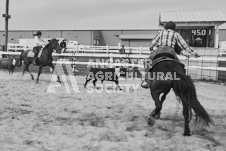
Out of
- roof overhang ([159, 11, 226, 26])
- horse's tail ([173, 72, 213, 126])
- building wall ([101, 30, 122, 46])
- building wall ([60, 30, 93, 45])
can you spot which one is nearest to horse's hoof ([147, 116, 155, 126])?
horse's tail ([173, 72, 213, 126])

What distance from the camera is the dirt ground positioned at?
4.21m

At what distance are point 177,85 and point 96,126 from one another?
68.7 inches

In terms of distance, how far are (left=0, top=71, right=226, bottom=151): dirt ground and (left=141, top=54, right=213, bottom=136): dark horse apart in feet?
1.17

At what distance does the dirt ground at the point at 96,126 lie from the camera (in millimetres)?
4207

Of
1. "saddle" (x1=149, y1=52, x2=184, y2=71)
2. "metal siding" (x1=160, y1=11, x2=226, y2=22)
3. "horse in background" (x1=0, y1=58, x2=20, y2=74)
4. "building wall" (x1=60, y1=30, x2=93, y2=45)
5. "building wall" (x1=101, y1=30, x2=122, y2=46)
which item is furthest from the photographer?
"building wall" (x1=101, y1=30, x2=122, y2=46)

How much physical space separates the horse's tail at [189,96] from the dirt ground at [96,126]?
1.19 ft

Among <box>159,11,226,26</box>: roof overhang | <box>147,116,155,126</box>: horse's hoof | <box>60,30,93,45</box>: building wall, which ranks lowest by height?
<box>147,116,155,126</box>: horse's hoof

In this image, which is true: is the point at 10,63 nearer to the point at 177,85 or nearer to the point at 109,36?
the point at 177,85

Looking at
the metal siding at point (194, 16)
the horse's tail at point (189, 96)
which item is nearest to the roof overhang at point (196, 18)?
the metal siding at point (194, 16)

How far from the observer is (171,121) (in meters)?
5.86

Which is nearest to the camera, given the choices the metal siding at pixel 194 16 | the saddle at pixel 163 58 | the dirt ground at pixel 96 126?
the dirt ground at pixel 96 126

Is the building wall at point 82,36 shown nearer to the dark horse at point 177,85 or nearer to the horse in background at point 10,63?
the horse in background at point 10,63

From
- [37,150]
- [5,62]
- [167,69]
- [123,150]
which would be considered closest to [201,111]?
[167,69]

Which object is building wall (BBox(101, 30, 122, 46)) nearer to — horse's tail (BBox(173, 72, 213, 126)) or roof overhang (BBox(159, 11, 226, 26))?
roof overhang (BBox(159, 11, 226, 26))
